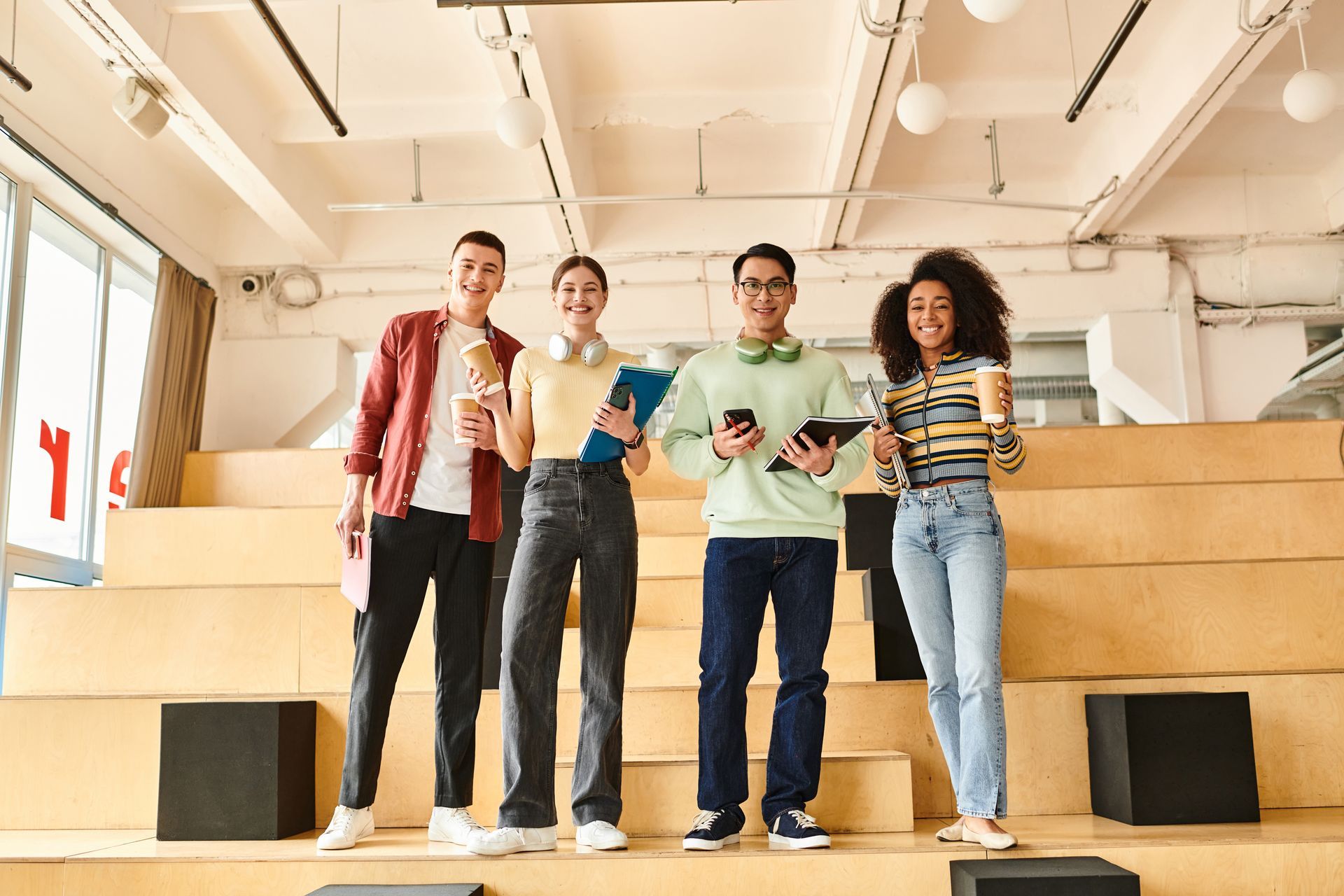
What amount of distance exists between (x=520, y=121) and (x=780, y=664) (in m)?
2.86

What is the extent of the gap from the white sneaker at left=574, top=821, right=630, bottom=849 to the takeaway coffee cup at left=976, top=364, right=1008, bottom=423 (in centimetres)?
126

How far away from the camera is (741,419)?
2.46m

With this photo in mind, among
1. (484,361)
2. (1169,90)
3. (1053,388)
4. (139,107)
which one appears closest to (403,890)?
(484,361)

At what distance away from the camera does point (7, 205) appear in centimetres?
476

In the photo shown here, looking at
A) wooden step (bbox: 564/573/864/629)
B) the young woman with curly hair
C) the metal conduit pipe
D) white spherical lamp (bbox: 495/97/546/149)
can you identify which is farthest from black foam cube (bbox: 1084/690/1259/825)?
the metal conduit pipe

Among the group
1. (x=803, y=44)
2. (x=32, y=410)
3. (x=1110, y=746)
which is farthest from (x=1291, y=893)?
(x=32, y=410)

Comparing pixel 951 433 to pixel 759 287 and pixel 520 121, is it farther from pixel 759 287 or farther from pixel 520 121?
pixel 520 121

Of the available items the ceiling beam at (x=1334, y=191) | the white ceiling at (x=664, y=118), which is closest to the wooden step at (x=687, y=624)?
the white ceiling at (x=664, y=118)

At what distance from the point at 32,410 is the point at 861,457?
406cm

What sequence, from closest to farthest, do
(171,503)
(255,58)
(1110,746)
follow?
(1110,746) < (255,58) < (171,503)

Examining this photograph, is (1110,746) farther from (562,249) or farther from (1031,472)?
(562,249)

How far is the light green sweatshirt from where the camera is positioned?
8.29ft

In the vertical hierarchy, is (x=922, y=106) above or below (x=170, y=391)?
above

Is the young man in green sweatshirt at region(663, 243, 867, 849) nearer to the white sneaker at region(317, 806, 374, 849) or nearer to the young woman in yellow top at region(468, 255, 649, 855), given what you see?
the young woman in yellow top at region(468, 255, 649, 855)
